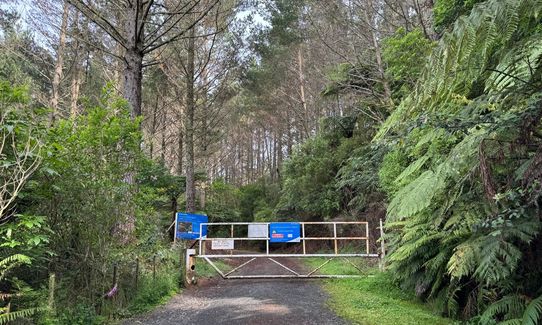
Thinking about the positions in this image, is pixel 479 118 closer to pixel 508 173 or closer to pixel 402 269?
pixel 508 173

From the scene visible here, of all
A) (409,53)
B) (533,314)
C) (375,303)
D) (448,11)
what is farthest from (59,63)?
(533,314)

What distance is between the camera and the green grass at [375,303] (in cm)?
528

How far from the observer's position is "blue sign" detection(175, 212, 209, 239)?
899 centimetres

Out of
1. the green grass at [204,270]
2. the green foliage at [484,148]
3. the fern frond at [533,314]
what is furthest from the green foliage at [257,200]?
the fern frond at [533,314]

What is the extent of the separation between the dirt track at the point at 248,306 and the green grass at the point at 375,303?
0.94 feet

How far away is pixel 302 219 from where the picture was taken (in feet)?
A: 58.4

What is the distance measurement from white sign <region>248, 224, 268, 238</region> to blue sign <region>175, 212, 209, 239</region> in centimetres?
115

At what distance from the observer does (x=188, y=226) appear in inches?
375

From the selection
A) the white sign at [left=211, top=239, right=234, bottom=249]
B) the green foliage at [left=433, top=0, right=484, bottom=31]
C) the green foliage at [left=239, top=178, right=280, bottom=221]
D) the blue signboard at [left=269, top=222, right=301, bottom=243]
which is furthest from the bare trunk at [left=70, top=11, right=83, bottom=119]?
the green foliage at [left=433, top=0, right=484, bottom=31]

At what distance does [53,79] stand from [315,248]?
1263 cm

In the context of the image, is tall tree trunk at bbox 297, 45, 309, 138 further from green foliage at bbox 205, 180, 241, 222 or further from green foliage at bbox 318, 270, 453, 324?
green foliage at bbox 318, 270, 453, 324

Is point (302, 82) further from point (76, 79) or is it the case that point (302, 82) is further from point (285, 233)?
point (285, 233)

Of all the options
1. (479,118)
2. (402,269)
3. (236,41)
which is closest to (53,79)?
(236,41)

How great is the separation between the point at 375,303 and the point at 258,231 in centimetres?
364
